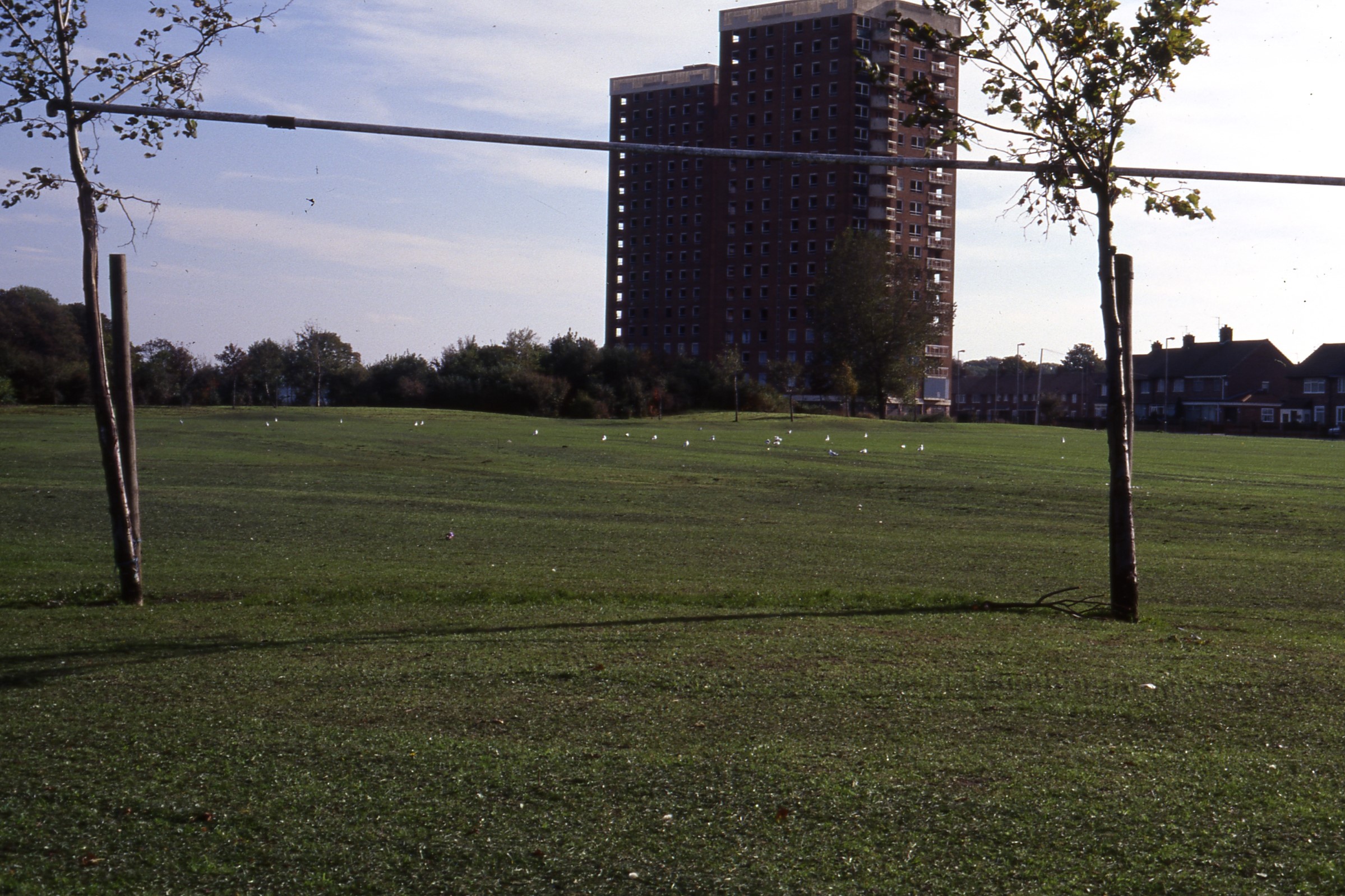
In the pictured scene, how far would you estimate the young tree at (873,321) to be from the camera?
99750mm

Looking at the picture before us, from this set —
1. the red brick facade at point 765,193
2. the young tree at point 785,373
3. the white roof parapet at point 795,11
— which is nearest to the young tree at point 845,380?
the young tree at point 785,373

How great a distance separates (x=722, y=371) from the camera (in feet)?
340

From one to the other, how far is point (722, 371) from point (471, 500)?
81.2 metres

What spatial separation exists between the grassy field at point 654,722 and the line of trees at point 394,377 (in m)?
79.4

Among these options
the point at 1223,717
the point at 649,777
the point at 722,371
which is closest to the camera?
the point at 649,777

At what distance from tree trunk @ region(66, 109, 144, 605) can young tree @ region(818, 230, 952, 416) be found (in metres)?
89.0

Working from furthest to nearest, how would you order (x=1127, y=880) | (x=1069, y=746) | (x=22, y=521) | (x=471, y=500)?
(x=471, y=500)
(x=22, y=521)
(x=1069, y=746)
(x=1127, y=880)

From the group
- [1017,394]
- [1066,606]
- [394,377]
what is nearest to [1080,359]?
[1017,394]

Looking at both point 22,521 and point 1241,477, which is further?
point 1241,477

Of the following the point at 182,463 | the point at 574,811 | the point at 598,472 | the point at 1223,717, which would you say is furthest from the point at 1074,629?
the point at 182,463

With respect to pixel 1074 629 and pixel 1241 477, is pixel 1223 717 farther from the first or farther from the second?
pixel 1241 477

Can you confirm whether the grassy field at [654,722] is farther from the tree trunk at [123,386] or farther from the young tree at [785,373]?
the young tree at [785,373]

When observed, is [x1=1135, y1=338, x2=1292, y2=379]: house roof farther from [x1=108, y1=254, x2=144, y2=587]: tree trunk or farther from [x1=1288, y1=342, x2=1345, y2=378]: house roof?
[x1=108, y1=254, x2=144, y2=587]: tree trunk

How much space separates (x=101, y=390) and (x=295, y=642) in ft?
11.4
